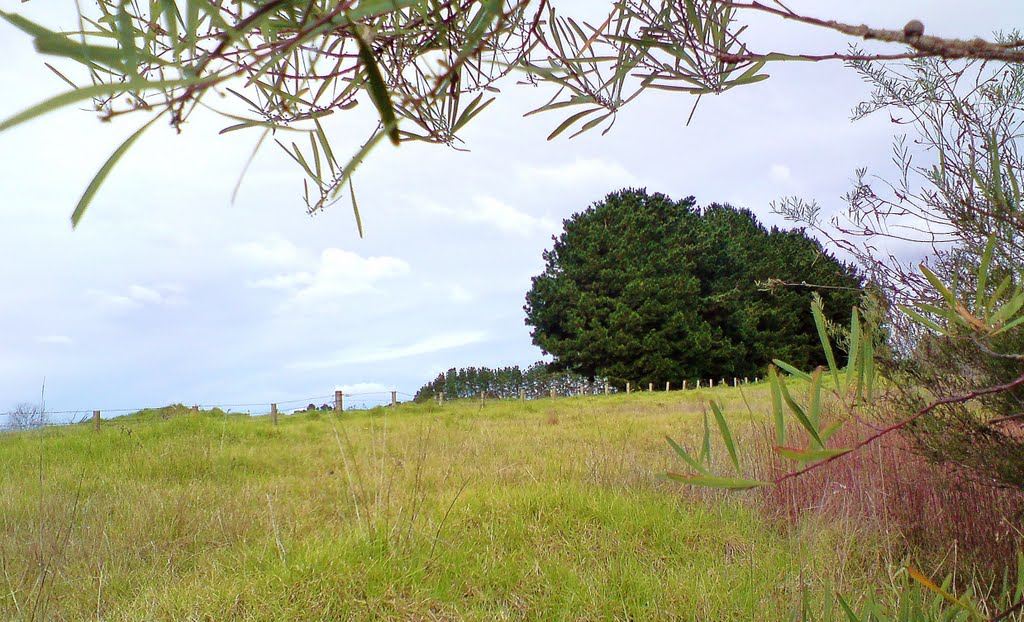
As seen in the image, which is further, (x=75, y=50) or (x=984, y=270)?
(x=984, y=270)

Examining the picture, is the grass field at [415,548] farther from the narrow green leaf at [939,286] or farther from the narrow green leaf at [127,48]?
the narrow green leaf at [127,48]

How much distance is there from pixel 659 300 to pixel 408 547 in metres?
22.2

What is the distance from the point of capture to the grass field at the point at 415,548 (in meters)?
2.56

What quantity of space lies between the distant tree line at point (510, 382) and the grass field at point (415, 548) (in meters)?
19.5

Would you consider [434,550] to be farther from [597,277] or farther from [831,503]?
[597,277]

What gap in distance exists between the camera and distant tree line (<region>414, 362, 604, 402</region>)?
25.2 meters

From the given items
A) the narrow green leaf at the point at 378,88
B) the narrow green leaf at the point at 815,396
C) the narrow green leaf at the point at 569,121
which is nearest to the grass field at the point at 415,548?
the narrow green leaf at the point at 815,396

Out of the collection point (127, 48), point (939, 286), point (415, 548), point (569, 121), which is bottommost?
point (415, 548)

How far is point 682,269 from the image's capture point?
2506 centimetres

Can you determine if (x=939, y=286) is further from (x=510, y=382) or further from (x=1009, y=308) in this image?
(x=510, y=382)

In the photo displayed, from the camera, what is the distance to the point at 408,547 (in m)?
2.90

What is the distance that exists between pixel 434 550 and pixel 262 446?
5344 millimetres

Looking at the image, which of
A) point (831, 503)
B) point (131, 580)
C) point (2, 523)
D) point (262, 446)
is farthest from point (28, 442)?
point (831, 503)

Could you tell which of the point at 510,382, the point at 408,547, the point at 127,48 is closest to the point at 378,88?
the point at 127,48
